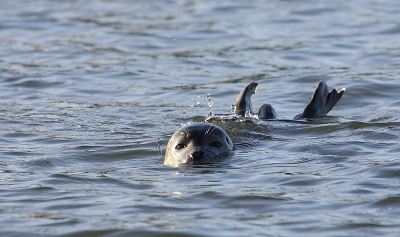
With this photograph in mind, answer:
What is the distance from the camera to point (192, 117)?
10.5 m

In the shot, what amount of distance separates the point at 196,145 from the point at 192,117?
263cm

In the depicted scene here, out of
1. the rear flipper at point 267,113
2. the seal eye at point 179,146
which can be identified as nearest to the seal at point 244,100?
the rear flipper at point 267,113

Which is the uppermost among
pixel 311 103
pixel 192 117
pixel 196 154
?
pixel 311 103

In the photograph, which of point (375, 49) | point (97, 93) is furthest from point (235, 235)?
point (375, 49)

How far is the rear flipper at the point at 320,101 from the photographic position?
382 inches

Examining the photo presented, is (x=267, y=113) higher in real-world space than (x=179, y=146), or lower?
higher

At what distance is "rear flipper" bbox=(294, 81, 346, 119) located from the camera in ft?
31.8

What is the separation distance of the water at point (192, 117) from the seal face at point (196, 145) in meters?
0.21

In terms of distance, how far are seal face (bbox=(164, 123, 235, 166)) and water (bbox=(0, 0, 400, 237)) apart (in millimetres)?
208

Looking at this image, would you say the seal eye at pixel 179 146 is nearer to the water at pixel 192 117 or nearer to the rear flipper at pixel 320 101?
the water at pixel 192 117

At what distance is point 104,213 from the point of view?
6145 mm

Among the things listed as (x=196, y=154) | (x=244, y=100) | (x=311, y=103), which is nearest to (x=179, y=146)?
(x=196, y=154)

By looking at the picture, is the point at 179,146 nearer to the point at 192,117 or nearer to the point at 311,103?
the point at 311,103

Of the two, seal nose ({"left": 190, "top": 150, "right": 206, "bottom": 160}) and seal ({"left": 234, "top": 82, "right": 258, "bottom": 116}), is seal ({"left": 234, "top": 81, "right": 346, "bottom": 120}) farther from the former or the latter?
seal nose ({"left": 190, "top": 150, "right": 206, "bottom": 160})
